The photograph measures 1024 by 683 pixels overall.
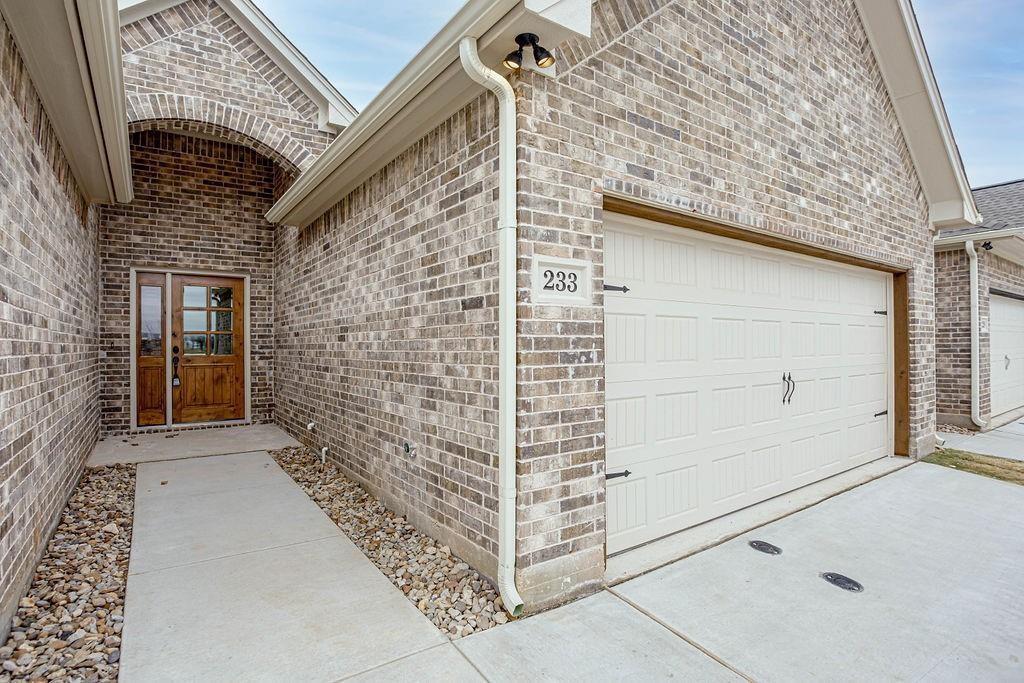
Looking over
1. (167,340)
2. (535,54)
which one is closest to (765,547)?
(535,54)

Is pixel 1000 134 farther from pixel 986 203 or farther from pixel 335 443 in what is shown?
pixel 335 443

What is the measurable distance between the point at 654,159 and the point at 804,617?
8.74 feet

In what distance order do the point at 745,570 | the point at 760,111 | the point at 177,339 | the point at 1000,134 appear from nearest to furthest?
the point at 745,570, the point at 760,111, the point at 177,339, the point at 1000,134

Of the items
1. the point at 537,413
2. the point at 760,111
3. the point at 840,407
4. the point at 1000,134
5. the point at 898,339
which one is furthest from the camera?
the point at 1000,134

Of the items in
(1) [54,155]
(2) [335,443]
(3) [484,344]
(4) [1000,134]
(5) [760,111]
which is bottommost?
(2) [335,443]

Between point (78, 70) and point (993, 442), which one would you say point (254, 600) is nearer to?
point (78, 70)

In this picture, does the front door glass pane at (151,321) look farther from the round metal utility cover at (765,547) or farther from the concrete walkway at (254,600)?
the round metal utility cover at (765,547)

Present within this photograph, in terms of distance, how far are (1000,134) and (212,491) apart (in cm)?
2720

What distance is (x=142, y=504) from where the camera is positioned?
13.6ft

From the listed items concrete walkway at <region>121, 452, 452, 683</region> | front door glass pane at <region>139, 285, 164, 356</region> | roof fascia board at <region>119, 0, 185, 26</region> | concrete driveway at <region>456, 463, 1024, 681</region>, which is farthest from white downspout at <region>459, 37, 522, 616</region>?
front door glass pane at <region>139, 285, 164, 356</region>

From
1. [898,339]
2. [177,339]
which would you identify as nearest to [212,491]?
[177,339]

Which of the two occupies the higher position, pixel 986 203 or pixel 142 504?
pixel 986 203

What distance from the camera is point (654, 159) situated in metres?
3.24

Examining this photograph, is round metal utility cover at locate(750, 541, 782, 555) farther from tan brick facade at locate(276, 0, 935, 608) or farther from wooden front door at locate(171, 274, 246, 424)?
wooden front door at locate(171, 274, 246, 424)
